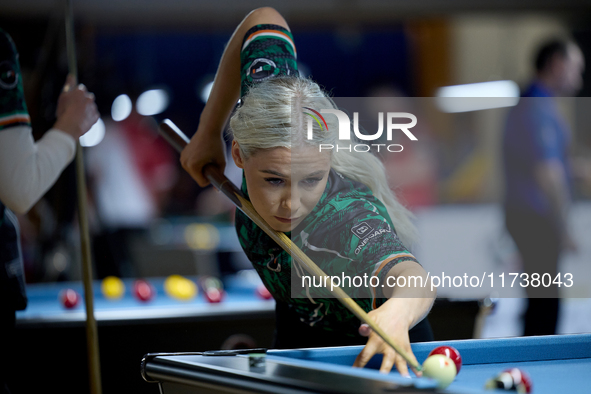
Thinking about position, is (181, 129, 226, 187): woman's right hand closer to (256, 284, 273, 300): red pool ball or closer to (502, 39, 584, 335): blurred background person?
(256, 284, 273, 300): red pool ball

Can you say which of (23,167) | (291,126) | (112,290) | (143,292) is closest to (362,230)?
(291,126)

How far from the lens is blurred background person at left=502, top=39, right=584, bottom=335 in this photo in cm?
321

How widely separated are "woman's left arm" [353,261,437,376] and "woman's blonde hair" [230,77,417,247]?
1.11 feet

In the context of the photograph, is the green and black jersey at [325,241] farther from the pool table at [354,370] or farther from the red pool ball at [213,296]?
the red pool ball at [213,296]

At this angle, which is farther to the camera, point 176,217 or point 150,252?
point 176,217

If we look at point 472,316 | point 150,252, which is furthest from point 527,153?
point 150,252

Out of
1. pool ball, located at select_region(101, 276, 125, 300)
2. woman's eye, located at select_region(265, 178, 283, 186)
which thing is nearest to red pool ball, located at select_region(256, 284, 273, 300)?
pool ball, located at select_region(101, 276, 125, 300)

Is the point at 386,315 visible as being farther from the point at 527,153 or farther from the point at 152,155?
the point at 152,155

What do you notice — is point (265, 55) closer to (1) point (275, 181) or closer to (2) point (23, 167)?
(1) point (275, 181)

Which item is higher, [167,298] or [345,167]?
[345,167]

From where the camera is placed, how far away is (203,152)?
5.92 ft

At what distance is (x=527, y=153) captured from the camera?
128 inches

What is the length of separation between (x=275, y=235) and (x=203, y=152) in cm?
51

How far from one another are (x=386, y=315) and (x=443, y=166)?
590cm
